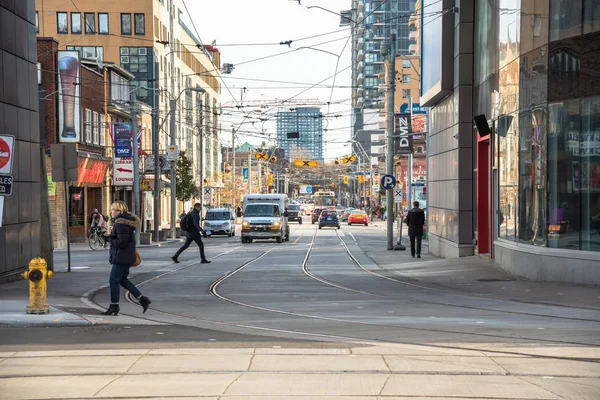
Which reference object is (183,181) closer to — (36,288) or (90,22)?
(90,22)

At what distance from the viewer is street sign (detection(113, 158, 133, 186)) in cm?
5191

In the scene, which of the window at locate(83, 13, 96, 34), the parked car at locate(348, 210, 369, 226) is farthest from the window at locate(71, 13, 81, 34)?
the parked car at locate(348, 210, 369, 226)

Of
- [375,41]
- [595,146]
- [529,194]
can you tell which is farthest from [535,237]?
[375,41]

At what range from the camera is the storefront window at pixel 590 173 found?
19422 mm

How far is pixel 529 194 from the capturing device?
886 inches

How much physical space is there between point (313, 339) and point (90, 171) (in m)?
41.3

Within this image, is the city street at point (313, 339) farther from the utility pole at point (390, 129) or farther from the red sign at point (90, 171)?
the red sign at point (90, 171)

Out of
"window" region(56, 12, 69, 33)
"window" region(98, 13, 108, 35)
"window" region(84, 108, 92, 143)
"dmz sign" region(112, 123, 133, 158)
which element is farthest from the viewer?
"window" region(98, 13, 108, 35)

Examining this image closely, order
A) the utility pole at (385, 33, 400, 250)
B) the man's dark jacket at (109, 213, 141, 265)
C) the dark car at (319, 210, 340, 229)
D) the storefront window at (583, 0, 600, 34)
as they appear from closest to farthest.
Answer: the man's dark jacket at (109, 213, 141, 265) → the storefront window at (583, 0, 600, 34) → the utility pole at (385, 33, 400, 250) → the dark car at (319, 210, 340, 229)

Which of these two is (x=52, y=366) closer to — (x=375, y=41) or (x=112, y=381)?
(x=112, y=381)

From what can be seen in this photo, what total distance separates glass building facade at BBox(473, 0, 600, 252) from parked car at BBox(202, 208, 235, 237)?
114 ft

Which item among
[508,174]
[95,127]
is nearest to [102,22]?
[95,127]

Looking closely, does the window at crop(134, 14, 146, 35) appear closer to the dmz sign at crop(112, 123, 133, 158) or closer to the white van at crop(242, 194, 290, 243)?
the dmz sign at crop(112, 123, 133, 158)

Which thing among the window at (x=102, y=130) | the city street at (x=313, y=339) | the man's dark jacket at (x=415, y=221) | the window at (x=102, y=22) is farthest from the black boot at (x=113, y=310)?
the window at (x=102, y=22)
